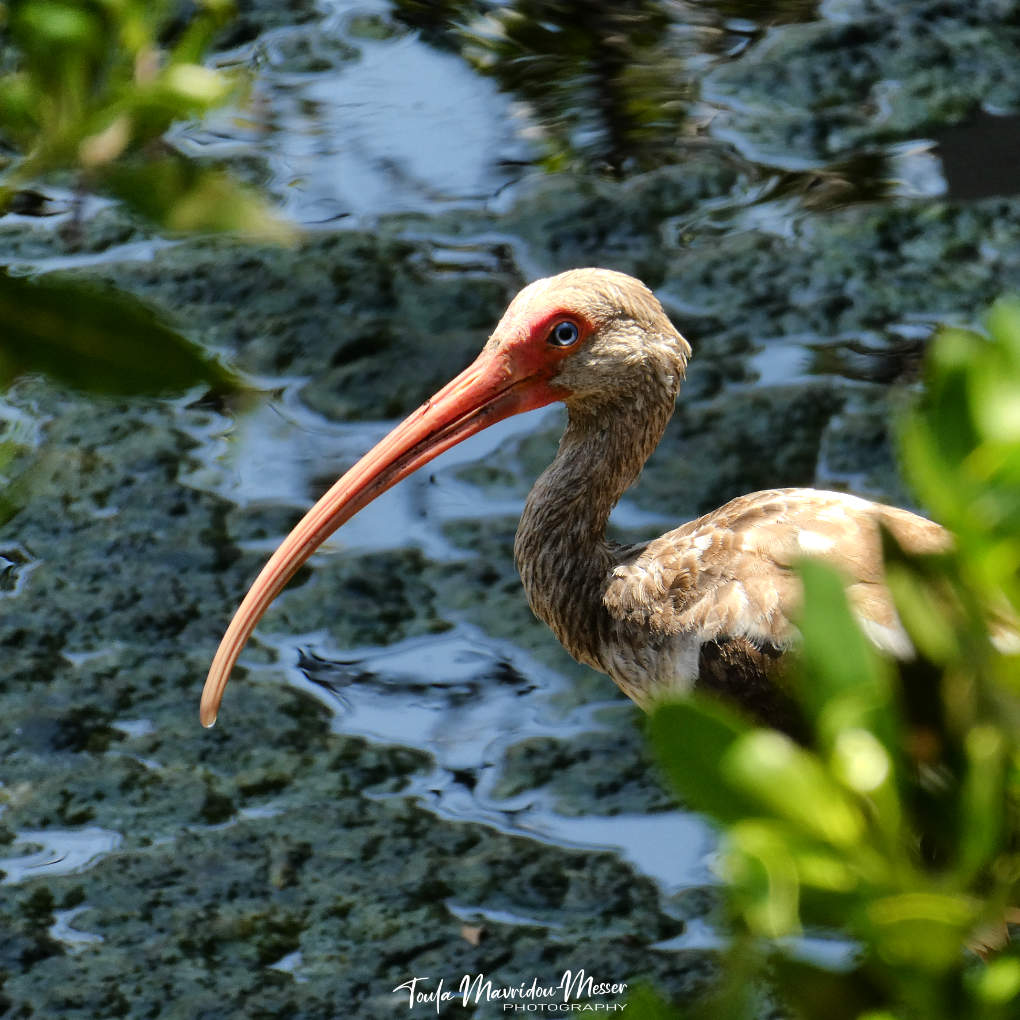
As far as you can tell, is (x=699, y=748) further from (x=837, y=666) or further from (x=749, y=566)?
(x=749, y=566)

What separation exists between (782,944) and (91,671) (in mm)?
3799

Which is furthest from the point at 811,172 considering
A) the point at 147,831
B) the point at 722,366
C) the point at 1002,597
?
the point at 1002,597

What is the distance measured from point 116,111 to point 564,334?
243cm

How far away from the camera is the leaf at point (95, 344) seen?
26.4 inches

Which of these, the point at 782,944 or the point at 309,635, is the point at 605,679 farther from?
the point at 782,944

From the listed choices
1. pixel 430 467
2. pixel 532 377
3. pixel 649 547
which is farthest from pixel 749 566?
pixel 430 467

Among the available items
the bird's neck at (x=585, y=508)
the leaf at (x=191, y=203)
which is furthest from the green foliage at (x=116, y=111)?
the bird's neck at (x=585, y=508)

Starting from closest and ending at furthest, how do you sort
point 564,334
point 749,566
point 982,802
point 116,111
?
point 982,802 → point 116,111 → point 749,566 → point 564,334

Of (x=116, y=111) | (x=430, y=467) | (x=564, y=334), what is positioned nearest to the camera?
(x=116, y=111)

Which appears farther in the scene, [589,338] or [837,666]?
[589,338]

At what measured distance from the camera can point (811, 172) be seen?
5754 millimetres

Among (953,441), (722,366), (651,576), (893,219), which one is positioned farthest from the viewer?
(893,219)

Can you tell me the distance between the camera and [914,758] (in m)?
0.66

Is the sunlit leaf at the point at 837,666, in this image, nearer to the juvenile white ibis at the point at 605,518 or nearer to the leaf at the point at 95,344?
the leaf at the point at 95,344
